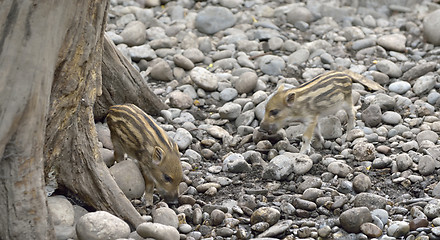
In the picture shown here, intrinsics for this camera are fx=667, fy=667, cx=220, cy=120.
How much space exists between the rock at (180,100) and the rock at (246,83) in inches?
26.4

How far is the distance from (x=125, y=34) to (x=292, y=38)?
8.27 feet

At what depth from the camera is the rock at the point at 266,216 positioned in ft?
18.3

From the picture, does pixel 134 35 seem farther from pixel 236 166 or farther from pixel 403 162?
pixel 403 162

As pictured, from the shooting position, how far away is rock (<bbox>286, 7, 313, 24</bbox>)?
1070cm

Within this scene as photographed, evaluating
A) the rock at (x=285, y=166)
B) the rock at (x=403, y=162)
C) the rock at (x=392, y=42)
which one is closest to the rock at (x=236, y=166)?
the rock at (x=285, y=166)

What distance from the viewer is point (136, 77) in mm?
7602

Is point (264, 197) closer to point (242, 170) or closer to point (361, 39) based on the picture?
point (242, 170)

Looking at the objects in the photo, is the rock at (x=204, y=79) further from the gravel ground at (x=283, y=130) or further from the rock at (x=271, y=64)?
the rock at (x=271, y=64)

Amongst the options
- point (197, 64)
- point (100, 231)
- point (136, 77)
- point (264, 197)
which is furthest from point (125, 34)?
point (100, 231)

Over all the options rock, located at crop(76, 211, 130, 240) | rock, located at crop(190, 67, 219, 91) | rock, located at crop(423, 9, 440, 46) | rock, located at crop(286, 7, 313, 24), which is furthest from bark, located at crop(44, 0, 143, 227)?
rock, located at crop(423, 9, 440, 46)

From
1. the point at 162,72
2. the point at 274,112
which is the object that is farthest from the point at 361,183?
the point at 162,72

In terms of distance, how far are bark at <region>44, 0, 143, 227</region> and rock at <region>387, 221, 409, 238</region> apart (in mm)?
2021

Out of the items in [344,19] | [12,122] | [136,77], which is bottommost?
[344,19]

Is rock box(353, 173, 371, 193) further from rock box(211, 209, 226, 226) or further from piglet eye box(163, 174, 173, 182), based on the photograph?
piglet eye box(163, 174, 173, 182)
